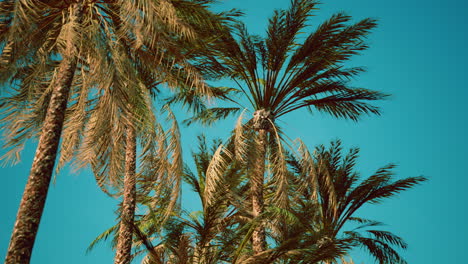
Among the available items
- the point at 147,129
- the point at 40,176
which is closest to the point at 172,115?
the point at 147,129

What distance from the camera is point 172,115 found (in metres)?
10.0

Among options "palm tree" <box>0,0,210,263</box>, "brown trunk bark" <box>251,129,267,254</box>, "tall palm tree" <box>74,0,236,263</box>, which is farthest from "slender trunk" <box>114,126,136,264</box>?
"brown trunk bark" <box>251,129,267,254</box>

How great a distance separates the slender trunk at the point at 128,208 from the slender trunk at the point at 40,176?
2.16m

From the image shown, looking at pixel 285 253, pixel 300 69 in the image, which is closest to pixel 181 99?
pixel 300 69

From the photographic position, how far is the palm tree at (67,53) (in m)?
6.69

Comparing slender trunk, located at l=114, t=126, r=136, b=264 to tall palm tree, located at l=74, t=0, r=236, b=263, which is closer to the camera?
tall palm tree, located at l=74, t=0, r=236, b=263

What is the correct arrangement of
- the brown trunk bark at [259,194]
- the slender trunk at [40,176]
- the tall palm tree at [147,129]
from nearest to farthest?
1. the slender trunk at [40,176]
2. the tall palm tree at [147,129]
3. the brown trunk bark at [259,194]

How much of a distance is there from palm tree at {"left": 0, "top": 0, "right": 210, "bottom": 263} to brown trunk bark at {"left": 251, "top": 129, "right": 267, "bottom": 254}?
2779 millimetres

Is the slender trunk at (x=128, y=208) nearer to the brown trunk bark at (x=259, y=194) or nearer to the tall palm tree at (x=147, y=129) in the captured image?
the tall palm tree at (x=147, y=129)

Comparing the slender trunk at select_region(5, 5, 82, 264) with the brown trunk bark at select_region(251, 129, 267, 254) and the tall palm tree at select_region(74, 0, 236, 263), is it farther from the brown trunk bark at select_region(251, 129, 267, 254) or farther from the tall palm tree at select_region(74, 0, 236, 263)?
the brown trunk bark at select_region(251, 129, 267, 254)

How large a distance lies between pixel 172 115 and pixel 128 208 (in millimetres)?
2282

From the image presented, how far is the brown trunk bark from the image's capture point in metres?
10.1

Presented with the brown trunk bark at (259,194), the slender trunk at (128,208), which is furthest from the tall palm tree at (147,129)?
the brown trunk bark at (259,194)

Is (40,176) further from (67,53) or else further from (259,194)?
(259,194)
